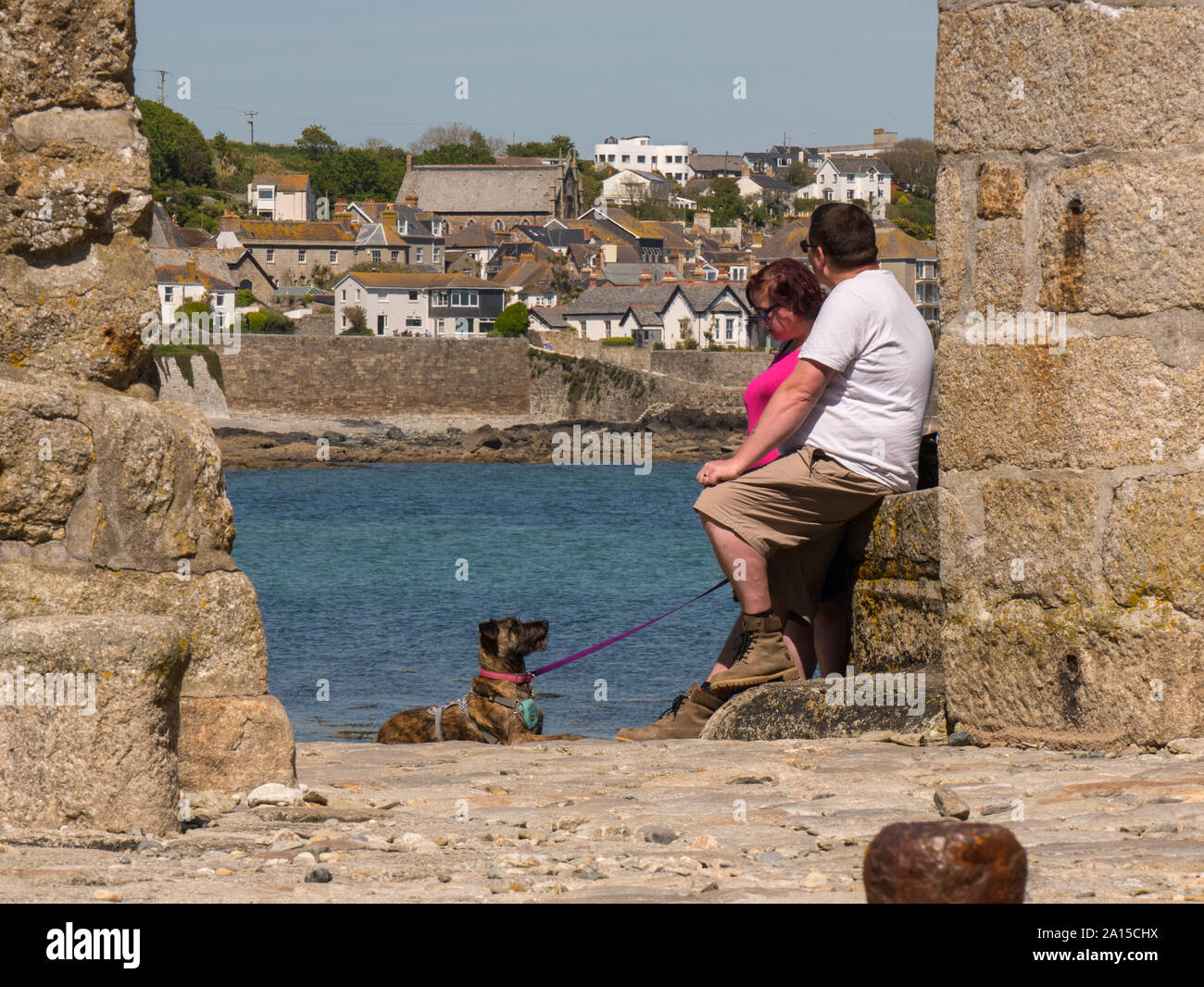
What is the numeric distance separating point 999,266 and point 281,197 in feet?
384

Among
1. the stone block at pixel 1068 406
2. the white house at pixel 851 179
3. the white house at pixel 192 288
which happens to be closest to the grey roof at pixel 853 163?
the white house at pixel 851 179

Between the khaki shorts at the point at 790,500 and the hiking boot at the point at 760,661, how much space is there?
0.29m

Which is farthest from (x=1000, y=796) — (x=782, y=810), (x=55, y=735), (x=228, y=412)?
(x=228, y=412)

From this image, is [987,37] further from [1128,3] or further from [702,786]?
[702,786]

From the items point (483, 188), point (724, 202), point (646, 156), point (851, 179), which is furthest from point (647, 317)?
point (646, 156)

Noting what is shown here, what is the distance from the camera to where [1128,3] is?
4.34 m

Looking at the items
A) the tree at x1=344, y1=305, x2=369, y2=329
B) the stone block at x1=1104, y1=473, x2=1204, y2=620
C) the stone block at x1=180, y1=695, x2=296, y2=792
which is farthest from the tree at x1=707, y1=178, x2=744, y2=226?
the stone block at x1=180, y1=695, x2=296, y2=792

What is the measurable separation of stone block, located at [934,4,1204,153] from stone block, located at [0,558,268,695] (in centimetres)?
262

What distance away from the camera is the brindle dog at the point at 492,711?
7.03 m

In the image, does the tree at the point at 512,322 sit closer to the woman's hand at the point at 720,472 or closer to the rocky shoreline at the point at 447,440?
the rocky shoreline at the point at 447,440

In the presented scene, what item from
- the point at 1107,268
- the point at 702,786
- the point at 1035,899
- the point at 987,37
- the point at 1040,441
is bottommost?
the point at 702,786

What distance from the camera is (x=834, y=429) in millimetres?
5457

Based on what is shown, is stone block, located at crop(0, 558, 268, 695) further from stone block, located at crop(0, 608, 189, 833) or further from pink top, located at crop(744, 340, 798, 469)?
pink top, located at crop(744, 340, 798, 469)
